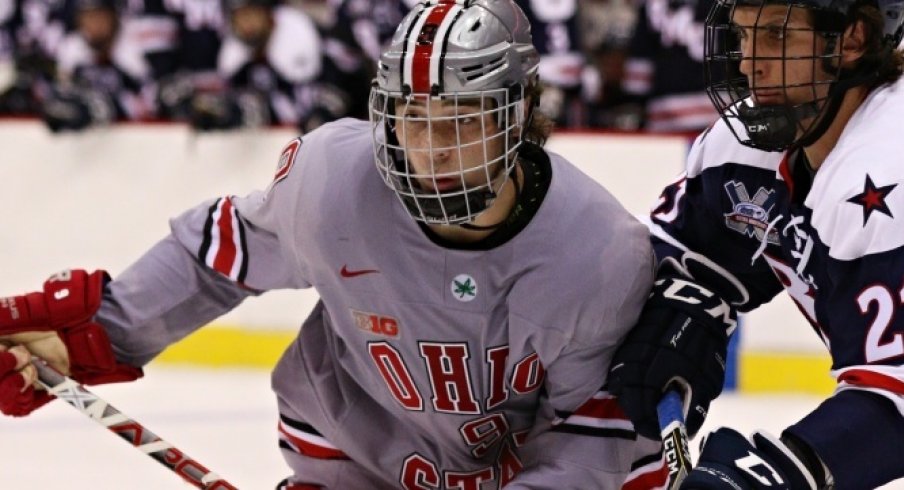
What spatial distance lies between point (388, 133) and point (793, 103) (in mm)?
579

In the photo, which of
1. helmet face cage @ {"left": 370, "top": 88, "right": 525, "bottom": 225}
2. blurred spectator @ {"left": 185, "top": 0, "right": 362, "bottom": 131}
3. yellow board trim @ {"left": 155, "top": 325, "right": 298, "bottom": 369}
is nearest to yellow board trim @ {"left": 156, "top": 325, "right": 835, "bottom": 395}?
yellow board trim @ {"left": 155, "top": 325, "right": 298, "bottom": 369}

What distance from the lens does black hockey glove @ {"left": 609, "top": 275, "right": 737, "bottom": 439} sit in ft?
7.06

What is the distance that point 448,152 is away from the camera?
2.04 m

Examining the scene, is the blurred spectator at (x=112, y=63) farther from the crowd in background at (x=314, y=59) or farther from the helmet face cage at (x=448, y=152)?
the helmet face cage at (x=448, y=152)

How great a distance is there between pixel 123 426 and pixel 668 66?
4003 mm

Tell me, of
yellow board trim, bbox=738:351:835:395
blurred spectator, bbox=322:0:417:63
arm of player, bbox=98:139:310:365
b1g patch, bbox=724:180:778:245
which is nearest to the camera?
b1g patch, bbox=724:180:778:245

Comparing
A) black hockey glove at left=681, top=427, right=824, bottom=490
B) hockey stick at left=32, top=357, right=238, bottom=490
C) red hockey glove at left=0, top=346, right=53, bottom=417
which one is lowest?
hockey stick at left=32, top=357, right=238, bottom=490

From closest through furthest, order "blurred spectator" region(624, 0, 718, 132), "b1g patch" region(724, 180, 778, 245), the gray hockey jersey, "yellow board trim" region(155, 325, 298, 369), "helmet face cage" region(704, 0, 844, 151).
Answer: "helmet face cage" region(704, 0, 844, 151), the gray hockey jersey, "b1g patch" region(724, 180, 778, 245), "yellow board trim" region(155, 325, 298, 369), "blurred spectator" region(624, 0, 718, 132)

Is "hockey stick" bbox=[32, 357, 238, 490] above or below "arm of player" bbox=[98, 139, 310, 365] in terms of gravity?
below

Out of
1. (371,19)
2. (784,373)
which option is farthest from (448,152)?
(371,19)

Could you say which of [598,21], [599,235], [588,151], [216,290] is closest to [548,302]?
[599,235]

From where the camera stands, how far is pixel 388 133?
2.10m

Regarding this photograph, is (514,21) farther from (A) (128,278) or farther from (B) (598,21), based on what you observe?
(B) (598,21)

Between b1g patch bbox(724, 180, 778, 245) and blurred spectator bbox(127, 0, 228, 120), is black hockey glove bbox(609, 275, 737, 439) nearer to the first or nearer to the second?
b1g patch bbox(724, 180, 778, 245)
